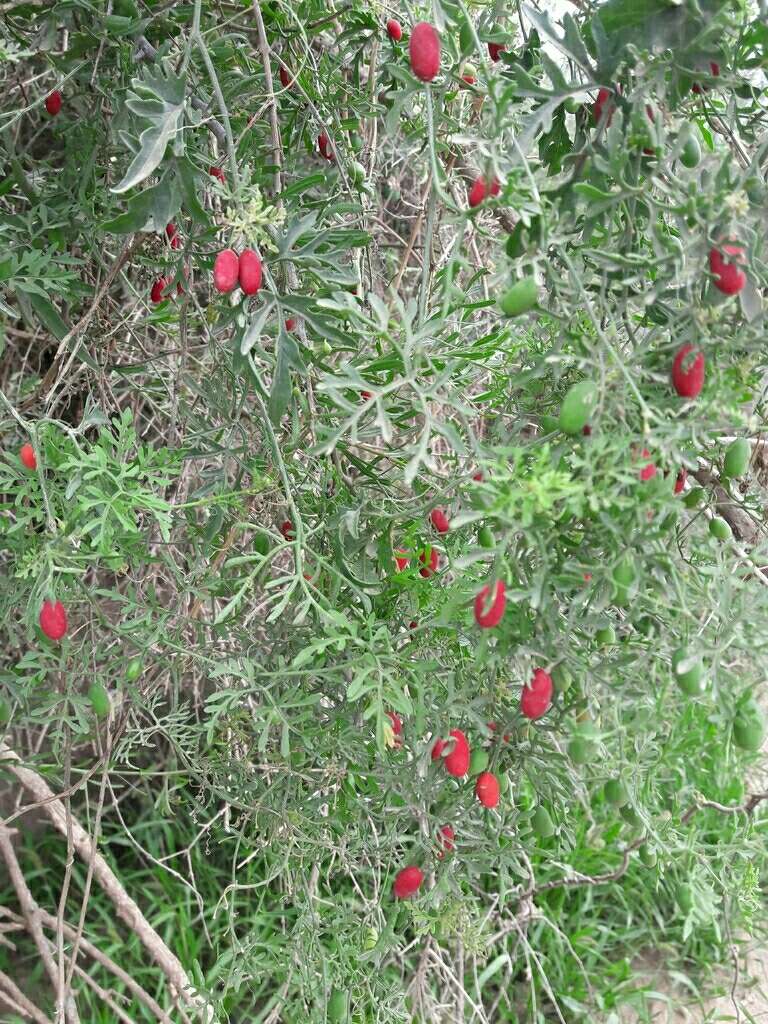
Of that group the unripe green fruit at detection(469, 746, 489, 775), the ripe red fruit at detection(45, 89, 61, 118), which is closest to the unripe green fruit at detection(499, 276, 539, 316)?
the unripe green fruit at detection(469, 746, 489, 775)

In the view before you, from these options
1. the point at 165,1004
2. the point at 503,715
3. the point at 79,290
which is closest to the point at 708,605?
the point at 503,715

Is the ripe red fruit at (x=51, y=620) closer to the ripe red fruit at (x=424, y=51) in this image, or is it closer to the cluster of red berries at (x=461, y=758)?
the cluster of red berries at (x=461, y=758)

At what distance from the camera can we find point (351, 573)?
0.91 meters

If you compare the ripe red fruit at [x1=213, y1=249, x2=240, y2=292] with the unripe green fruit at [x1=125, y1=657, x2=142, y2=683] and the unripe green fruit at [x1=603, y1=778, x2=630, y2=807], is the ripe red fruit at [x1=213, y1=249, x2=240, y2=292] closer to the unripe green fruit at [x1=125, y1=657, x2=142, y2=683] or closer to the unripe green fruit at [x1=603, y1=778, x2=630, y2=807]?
the unripe green fruit at [x1=125, y1=657, x2=142, y2=683]

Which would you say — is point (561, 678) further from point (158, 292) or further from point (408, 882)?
point (158, 292)

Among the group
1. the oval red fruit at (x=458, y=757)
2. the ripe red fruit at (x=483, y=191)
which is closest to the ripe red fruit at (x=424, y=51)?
the ripe red fruit at (x=483, y=191)

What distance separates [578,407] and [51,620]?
1.65 feet

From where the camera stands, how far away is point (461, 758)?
823mm

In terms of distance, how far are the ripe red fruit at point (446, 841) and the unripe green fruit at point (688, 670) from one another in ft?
1.28

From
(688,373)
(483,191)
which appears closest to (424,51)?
(483,191)

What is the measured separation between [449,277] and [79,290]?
19.5 inches

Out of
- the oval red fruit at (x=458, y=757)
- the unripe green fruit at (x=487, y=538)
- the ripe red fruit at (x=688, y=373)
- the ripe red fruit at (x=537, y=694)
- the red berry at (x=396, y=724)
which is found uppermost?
the ripe red fruit at (x=688, y=373)

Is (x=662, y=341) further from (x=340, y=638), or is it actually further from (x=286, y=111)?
(x=286, y=111)

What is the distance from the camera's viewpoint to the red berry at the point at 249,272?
764 millimetres
